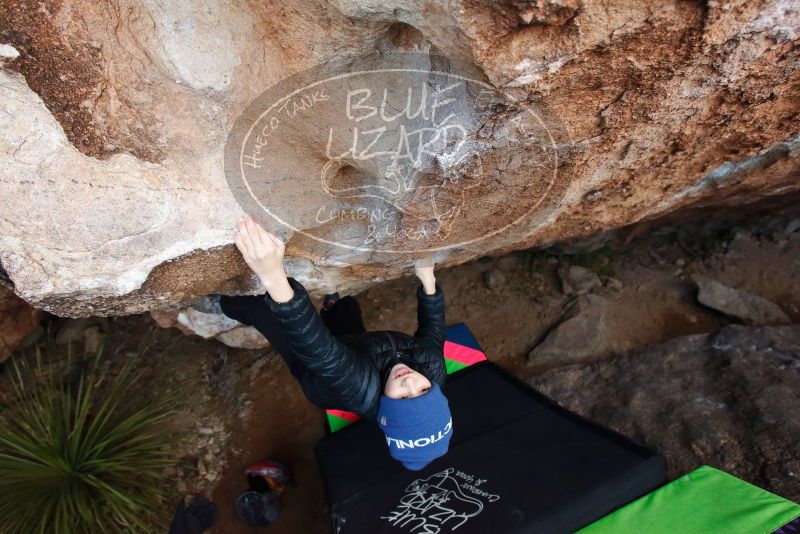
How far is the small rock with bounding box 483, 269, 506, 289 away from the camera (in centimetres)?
359

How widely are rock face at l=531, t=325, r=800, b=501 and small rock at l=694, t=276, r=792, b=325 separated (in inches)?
11.6

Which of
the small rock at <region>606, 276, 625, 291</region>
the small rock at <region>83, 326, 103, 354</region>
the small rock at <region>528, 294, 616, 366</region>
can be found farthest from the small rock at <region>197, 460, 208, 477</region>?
the small rock at <region>606, 276, 625, 291</region>

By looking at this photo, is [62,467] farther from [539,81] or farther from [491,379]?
[539,81]

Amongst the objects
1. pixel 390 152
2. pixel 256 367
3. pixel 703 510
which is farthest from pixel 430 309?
pixel 256 367

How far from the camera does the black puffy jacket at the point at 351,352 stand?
4.81 feet

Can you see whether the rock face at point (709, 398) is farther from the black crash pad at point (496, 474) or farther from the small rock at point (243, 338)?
the small rock at point (243, 338)

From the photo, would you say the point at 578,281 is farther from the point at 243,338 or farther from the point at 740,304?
the point at 243,338

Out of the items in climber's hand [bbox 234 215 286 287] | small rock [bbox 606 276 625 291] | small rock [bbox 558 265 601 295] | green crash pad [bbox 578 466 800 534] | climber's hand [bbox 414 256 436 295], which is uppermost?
climber's hand [bbox 234 215 286 287]

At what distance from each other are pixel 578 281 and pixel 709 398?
1.21 metres

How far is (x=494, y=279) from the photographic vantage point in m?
3.60

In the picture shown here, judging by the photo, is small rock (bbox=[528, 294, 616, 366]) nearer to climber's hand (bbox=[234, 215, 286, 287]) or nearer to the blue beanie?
the blue beanie

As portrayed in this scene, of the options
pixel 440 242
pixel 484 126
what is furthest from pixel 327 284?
pixel 484 126

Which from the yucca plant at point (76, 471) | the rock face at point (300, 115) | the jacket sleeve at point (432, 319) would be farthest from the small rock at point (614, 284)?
the yucca plant at point (76, 471)

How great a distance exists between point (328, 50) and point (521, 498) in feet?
5.58
